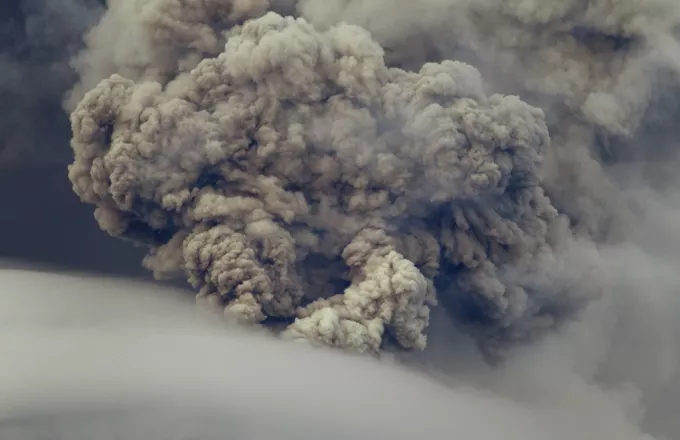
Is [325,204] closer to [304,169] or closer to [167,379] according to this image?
[304,169]

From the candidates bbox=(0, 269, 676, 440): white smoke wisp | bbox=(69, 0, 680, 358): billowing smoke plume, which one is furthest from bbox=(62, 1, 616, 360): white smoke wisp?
Result: bbox=(0, 269, 676, 440): white smoke wisp

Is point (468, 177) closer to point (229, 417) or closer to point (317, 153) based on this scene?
point (317, 153)

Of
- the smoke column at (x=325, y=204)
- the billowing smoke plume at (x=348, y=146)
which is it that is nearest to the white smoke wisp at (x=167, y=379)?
the smoke column at (x=325, y=204)

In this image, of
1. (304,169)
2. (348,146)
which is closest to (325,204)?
(304,169)

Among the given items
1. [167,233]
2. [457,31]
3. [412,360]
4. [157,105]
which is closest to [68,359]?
[167,233]

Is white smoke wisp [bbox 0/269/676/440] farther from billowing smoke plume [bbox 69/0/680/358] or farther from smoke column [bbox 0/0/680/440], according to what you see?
billowing smoke plume [bbox 69/0/680/358]

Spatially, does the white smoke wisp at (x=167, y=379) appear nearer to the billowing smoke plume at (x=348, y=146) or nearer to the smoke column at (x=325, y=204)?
the smoke column at (x=325, y=204)
